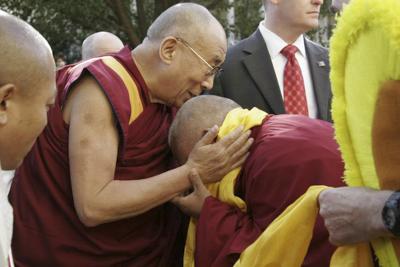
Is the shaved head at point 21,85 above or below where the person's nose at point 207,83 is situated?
above

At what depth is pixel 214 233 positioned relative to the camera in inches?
94.3

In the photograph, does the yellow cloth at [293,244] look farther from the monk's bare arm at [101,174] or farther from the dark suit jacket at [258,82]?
the dark suit jacket at [258,82]

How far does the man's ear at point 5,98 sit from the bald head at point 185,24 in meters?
1.17

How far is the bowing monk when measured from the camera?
1.70 metres

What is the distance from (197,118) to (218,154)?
0.50 ft

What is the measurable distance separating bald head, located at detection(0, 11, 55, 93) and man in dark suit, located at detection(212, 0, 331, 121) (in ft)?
6.12

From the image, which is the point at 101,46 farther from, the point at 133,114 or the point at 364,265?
the point at 364,265

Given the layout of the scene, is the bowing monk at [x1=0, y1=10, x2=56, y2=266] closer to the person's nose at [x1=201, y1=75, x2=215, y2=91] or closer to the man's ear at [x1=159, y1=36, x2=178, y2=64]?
the man's ear at [x1=159, y1=36, x2=178, y2=64]

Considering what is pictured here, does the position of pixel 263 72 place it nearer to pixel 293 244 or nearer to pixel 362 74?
pixel 293 244

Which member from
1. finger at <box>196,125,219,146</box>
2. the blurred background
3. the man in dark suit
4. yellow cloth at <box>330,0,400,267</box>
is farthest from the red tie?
the blurred background

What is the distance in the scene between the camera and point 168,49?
9.14ft

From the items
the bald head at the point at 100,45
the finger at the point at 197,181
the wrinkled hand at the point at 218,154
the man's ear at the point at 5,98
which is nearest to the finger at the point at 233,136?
the wrinkled hand at the point at 218,154

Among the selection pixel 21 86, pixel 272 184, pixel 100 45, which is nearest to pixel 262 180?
pixel 272 184

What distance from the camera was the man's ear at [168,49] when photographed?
109 inches
